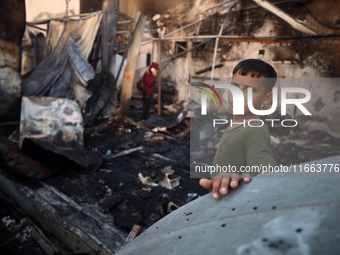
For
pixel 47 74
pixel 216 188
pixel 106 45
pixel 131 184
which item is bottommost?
pixel 131 184

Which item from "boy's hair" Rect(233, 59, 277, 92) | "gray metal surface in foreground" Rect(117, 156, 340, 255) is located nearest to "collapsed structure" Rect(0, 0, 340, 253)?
"gray metal surface in foreground" Rect(117, 156, 340, 255)

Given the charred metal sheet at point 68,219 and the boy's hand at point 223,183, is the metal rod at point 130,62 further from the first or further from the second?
the boy's hand at point 223,183

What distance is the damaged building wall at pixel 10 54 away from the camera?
504 centimetres

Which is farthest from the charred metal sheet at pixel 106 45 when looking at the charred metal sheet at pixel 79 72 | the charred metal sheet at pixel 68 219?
the charred metal sheet at pixel 68 219

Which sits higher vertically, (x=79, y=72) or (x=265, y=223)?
(x=265, y=223)

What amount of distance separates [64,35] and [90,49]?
1.45m

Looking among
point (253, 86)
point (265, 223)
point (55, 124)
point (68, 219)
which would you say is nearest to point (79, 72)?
point (55, 124)

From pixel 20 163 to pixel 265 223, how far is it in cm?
393

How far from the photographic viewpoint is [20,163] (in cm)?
371

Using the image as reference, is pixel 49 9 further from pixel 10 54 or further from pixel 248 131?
pixel 248 131

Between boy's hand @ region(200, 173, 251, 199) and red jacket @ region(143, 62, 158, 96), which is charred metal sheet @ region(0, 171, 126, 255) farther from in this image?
red jacket @ region(143, 62, 158, 96)

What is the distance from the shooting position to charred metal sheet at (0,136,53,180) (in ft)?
12.0

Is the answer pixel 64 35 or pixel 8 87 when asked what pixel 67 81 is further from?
pixel 64 35

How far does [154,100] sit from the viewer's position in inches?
468
